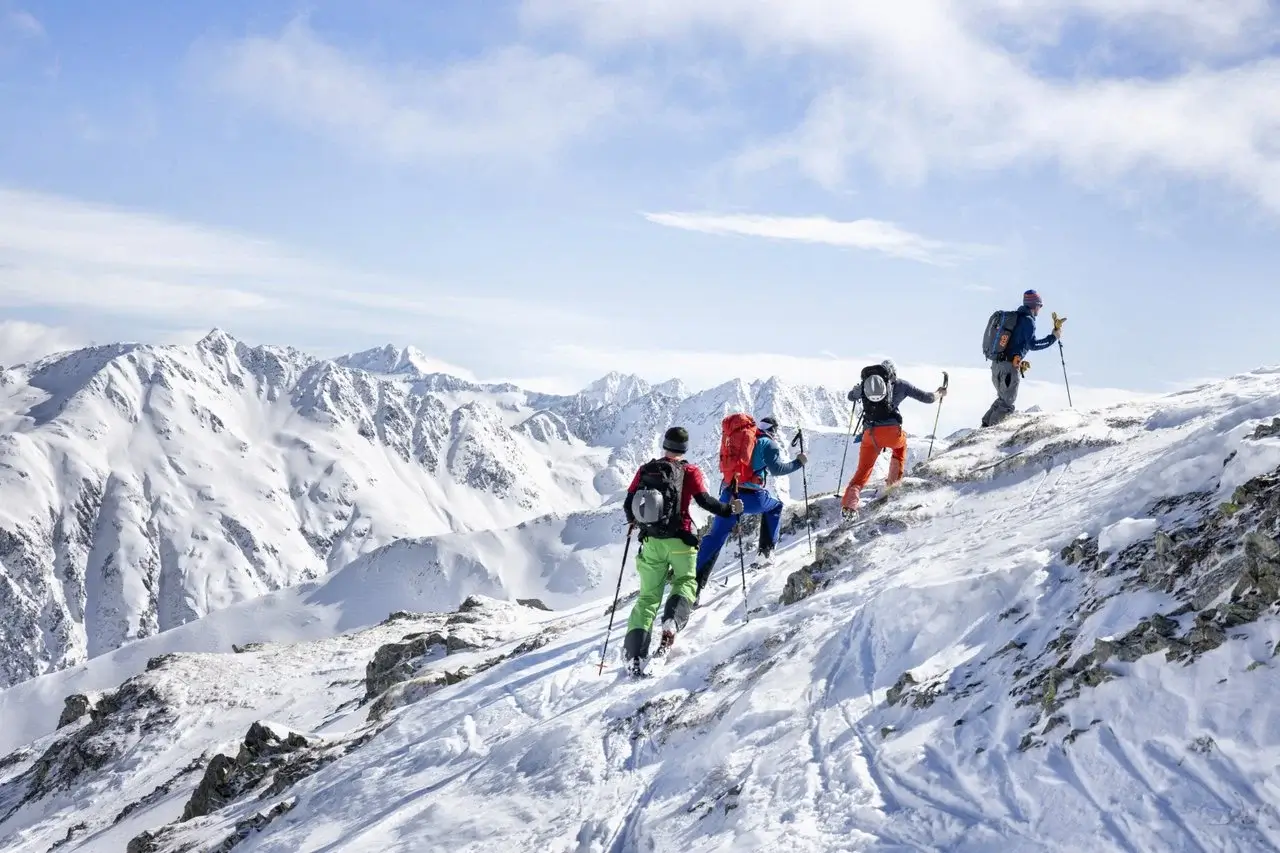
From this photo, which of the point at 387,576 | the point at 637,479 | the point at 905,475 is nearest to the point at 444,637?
the point at 905,475

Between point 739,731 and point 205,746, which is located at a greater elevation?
point 739,731

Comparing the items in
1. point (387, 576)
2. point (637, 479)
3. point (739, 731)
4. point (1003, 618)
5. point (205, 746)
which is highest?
point (637, 479)

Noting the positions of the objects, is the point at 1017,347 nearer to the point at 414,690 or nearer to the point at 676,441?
the point at 676,441

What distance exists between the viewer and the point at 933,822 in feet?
19.9

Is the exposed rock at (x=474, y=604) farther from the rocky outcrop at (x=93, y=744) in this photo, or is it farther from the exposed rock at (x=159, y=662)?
the exposed rock at (x=159, y=662)

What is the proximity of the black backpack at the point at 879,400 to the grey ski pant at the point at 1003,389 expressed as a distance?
5.93 metres

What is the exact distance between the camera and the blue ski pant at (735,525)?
543 inches

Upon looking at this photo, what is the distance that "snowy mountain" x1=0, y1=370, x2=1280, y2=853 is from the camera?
5730 mm

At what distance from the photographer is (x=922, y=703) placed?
25.1 ft

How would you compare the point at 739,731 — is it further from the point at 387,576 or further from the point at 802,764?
the point at 387,576

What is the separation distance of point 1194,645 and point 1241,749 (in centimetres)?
89

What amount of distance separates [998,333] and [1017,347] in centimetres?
58

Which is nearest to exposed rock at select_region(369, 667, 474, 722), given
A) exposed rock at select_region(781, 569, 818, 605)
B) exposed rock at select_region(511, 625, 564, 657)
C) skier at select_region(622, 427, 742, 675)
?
exposed rock at select_region(511, 625, 564, 657)

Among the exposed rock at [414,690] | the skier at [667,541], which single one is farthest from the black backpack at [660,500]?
the exposed rock at [414,690]
